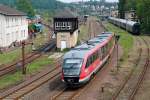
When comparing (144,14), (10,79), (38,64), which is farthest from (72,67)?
(144,14)

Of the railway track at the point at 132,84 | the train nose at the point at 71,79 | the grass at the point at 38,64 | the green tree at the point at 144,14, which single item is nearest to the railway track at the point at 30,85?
the grass at the point at 38,64

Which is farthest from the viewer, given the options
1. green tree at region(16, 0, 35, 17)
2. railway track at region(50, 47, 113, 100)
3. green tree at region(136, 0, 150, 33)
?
green tree at region(16, 0, 35, 17)

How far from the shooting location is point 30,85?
33438 millimetres

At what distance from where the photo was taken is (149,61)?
4509 cm

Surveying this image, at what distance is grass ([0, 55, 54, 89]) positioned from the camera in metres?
34.6

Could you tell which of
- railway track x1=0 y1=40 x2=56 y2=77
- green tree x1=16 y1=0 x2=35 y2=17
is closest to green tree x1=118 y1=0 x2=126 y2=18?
green tree x1=16 y1=0 x2=35 y2=17

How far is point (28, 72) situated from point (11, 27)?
94.9 ft

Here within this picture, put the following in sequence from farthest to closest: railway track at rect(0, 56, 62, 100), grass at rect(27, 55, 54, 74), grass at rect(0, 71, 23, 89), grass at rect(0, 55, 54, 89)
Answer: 1. grass at rect(27, 55, 54, 74)
2. grass at rect(0, 55, 54, 89)
3. grass at rect(0, 71, 23, 89)
4. railway track at rect(0, 56, 62, 100)

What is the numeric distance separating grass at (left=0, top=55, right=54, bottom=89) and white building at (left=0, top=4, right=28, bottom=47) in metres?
13.2

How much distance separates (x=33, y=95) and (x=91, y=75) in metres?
5.93

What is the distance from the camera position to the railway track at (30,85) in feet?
96.0

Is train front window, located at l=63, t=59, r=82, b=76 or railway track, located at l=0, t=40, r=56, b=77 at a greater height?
train front window, located at l=63, t=59, r=82, b=76

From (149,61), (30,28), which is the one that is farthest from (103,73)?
(30,28)

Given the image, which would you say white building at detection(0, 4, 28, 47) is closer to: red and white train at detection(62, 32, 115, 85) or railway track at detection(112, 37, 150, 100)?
railway track at detection(112, 37, 150, 100)
